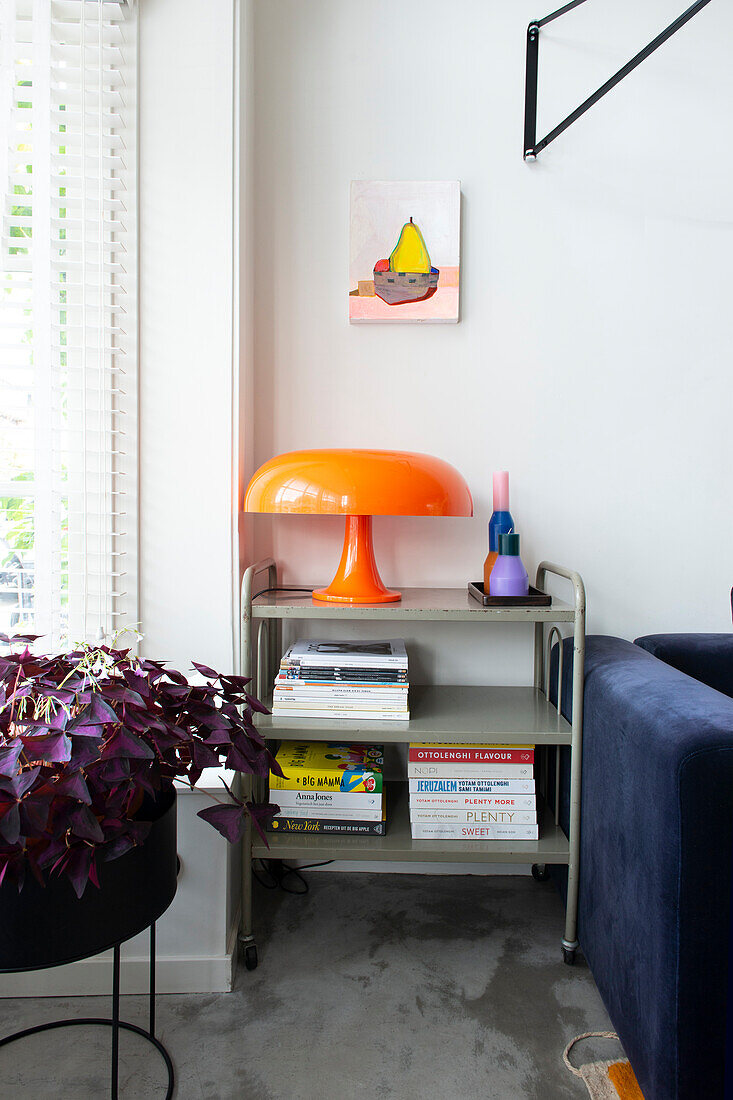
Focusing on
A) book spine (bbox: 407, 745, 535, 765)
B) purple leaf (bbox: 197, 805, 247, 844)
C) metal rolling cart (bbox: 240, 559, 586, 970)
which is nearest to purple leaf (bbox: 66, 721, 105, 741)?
purple leaf (bbox: 197, 805, 247, 844)

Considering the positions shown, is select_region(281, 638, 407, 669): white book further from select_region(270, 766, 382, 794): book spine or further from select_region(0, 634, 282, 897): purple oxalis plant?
select_region(0, 634, 282, 897): purple oxalis plant

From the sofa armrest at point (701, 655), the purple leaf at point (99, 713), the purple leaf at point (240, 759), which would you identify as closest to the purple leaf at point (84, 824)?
the purple leaf at point (99, 713)

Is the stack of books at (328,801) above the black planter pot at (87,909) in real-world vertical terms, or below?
below

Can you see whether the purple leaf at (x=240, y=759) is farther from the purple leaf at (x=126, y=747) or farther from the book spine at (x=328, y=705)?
the book spine at (x=328, y=705)

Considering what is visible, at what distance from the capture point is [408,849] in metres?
1.54

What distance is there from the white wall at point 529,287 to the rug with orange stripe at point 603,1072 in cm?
88

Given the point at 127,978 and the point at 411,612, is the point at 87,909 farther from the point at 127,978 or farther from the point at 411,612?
the point at 411,612

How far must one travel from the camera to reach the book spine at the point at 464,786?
1578mm

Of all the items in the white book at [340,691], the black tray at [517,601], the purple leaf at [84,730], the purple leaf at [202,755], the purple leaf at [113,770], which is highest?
the black tray at [517,601]

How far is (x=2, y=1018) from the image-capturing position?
1367 millimetres

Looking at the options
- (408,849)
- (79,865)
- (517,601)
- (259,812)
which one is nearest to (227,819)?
(259,812)

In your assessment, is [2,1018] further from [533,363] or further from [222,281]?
[533,363]

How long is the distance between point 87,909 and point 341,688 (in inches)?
28.4

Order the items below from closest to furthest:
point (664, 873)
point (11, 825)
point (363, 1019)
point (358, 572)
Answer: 1. point (11, 825)
2. point (664, 873)
3. point (363, 1019)
4. point (358, 572)
